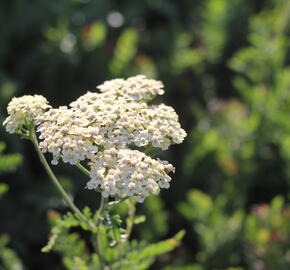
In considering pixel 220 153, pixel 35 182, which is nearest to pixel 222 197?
pixel 220 153

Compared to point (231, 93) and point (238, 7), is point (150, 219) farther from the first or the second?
point (238, 7)

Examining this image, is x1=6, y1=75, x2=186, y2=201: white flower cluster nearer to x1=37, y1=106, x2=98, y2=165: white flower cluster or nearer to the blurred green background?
x1=37, y1=106, x2=98, y2=165: white flower cluster

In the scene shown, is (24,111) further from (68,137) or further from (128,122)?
(128,122)

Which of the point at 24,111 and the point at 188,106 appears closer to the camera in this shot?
the point at 24,111

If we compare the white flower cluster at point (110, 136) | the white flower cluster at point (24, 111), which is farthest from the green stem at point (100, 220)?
the white flower cluster at point (24, 111)

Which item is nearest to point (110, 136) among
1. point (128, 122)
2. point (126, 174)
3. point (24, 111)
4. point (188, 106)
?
point (128, 122)

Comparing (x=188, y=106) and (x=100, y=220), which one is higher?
(x=188, y=106)
